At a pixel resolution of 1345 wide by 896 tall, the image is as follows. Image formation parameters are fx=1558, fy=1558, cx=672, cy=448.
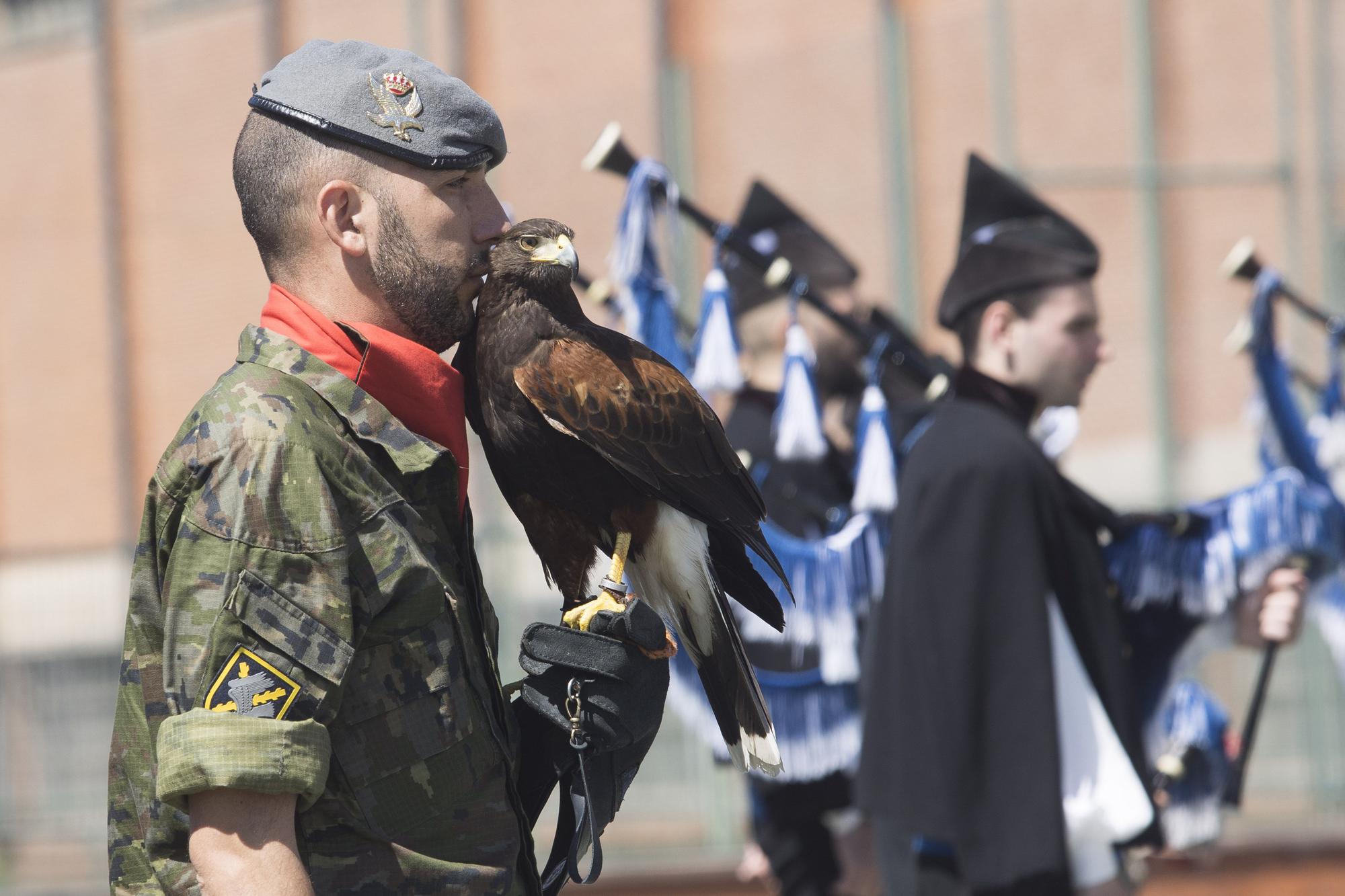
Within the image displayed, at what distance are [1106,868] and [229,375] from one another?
2.30 metres

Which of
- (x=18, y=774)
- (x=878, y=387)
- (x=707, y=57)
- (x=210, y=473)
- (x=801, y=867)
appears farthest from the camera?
(x=707, y=57)

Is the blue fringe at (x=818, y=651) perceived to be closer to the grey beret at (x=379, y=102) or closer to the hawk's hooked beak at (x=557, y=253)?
the hawk's hooked beak at (x=557, y=253)

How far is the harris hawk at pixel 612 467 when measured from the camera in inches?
81.5

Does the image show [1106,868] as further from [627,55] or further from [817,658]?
[627,55]

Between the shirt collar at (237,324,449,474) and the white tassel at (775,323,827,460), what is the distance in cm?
244

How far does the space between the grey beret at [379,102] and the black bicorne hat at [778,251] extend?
10.0 ft

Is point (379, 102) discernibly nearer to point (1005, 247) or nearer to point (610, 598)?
point (610, 598)

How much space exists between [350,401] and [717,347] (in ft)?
8.18

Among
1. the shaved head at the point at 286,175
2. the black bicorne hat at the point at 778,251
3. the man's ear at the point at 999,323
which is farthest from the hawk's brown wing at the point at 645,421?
the black bicorne hat at the point at 778,251

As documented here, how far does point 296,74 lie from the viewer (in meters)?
1.92

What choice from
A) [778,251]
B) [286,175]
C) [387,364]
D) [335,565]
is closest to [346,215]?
[286,175]

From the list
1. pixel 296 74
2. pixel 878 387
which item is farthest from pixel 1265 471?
pixel 296 74

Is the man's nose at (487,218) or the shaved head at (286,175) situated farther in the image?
the man's nose at (487,218)

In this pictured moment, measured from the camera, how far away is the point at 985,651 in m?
3.35
